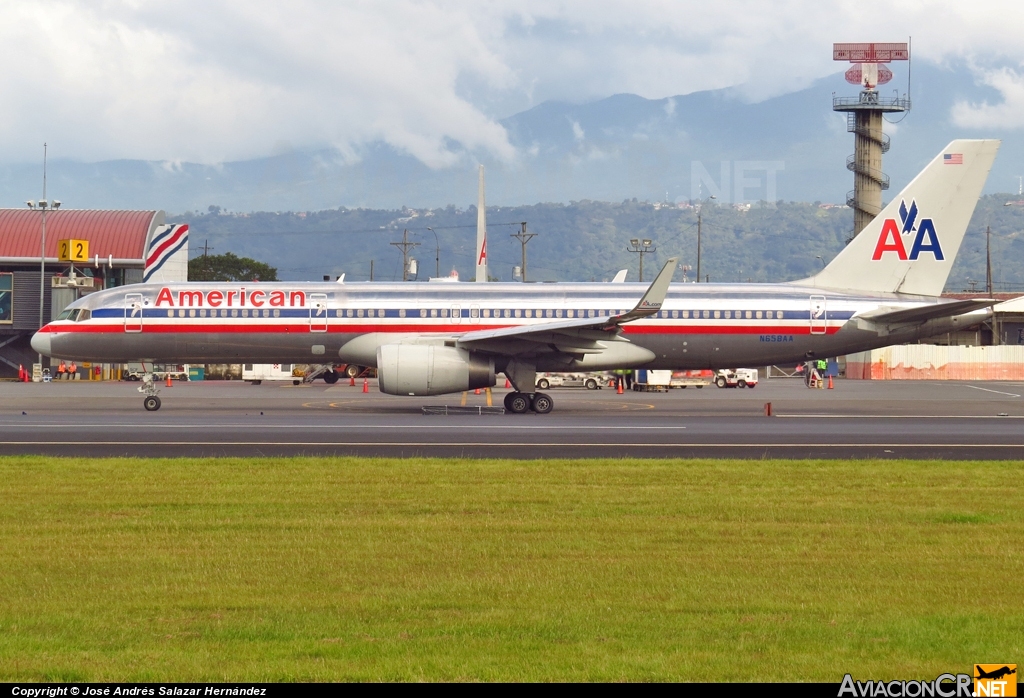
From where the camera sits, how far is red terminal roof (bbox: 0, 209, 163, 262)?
7606 cm

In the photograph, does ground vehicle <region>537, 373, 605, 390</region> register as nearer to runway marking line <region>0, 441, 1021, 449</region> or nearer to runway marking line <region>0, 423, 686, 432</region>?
runway marking line <region>0, 423, 686, 432</region>

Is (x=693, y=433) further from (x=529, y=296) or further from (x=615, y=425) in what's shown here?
(x=529, y=296)

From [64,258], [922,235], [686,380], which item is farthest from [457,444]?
[64,258]

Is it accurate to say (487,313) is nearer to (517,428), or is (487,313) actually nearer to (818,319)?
(517,428)

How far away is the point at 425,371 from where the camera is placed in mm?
31469

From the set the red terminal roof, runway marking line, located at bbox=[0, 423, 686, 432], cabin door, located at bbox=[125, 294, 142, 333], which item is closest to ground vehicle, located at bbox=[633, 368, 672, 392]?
cabin door, located at bbox=[125, 294, 142, 333]

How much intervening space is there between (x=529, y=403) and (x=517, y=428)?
6767mm

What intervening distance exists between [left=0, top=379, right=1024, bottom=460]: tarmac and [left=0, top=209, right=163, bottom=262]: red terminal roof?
117ft

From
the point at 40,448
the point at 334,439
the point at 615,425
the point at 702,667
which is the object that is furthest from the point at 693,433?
the point at 702,667

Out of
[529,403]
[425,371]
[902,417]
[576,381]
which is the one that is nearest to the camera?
[425,371]

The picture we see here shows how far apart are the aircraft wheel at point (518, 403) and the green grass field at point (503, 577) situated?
16500 millimetres

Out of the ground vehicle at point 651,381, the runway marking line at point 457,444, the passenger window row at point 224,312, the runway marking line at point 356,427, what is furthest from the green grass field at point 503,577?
the ground vehicle at point 651,381

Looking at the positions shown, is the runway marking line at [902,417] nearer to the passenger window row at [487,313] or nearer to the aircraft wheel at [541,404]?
the passenger window row at [487,313]

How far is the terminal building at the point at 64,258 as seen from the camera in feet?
238
